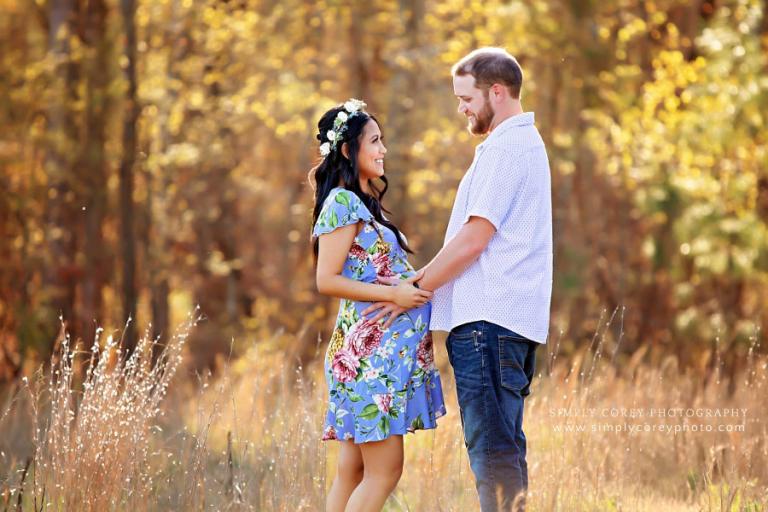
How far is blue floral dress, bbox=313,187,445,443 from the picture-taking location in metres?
3.68

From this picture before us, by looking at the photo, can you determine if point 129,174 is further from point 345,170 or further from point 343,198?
point 343,198

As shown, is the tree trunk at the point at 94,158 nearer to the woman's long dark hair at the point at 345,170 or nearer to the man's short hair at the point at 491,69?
the woman's long dark hair at the point at 345,170

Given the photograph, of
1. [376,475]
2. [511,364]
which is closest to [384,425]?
[376,475]

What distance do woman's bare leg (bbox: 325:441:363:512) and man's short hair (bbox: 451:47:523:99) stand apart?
4.58ft

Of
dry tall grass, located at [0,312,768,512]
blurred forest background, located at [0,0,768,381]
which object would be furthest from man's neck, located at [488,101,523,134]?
blurred forest background, located at [0,0,768,381]

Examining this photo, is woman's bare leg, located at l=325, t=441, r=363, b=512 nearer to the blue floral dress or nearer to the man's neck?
the blue floral dress

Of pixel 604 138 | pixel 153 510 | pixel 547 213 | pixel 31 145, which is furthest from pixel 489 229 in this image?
pixel 604 138

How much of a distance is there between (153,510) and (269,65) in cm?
1200

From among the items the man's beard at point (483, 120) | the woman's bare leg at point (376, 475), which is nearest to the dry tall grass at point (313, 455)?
the woman's bare leg at point (376, 475)

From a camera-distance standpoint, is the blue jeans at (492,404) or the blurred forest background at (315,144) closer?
the blue jeans at (492,404)

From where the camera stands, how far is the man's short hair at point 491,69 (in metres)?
3.60

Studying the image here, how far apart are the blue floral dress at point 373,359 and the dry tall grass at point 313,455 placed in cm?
65

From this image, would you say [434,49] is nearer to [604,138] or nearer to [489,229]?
[604,138]

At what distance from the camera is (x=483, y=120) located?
12.1 feet
